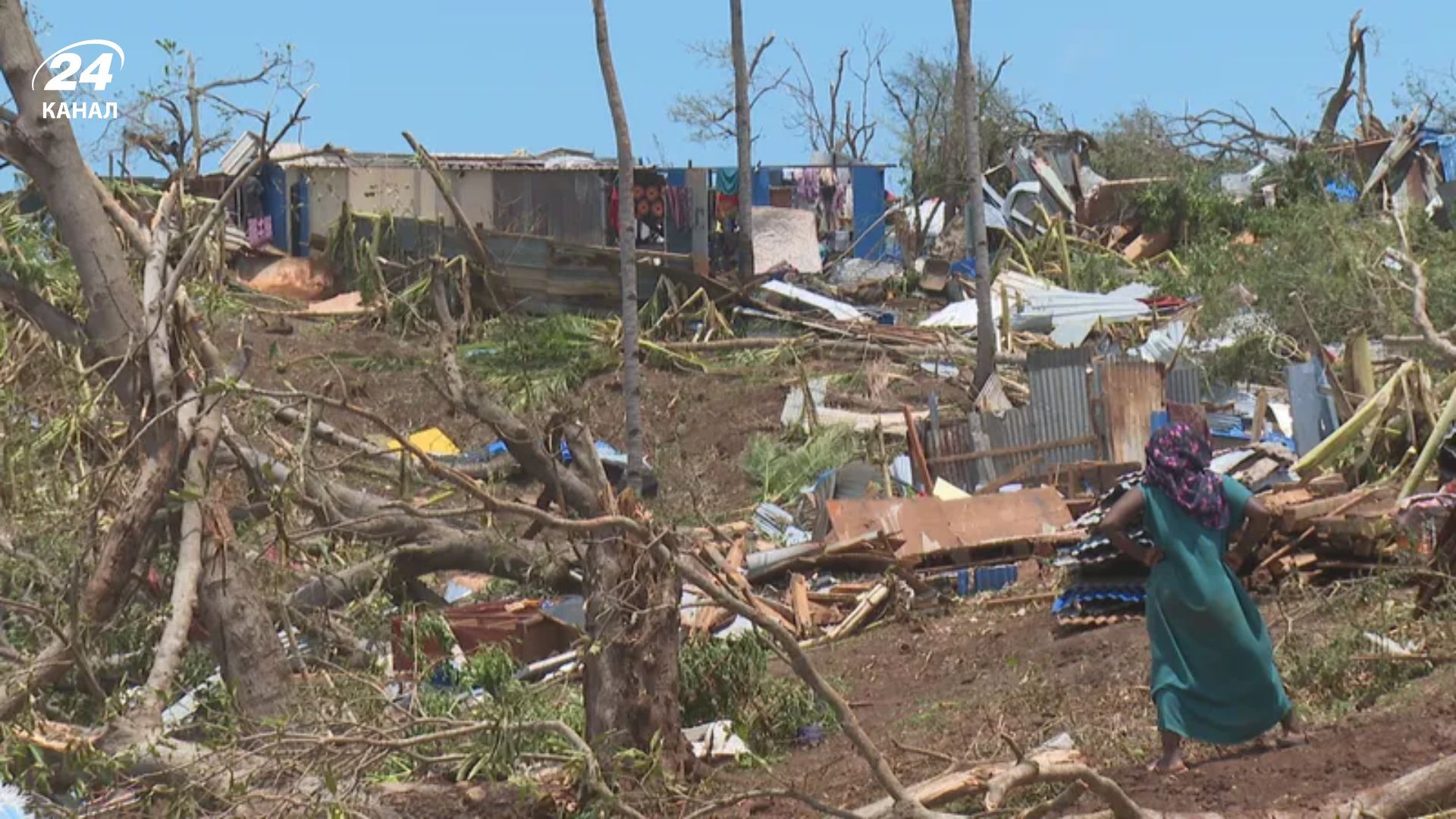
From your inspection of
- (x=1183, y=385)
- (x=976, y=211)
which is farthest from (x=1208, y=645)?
(x=976, y=211)

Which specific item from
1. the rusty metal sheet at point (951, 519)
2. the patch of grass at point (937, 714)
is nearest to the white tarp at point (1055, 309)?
the rusty metal sheet at point (951, 519)

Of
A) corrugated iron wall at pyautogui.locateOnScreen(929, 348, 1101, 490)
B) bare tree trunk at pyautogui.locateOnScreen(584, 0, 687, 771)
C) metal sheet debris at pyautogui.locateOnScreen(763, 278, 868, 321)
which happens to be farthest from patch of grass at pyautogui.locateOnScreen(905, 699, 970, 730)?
metal sheet debris at pyautogui.locateOnScreen(763, 278, 868, 321)

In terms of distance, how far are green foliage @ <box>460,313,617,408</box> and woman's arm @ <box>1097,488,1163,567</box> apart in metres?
11.6

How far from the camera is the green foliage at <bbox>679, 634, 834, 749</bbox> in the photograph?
27.6 ft

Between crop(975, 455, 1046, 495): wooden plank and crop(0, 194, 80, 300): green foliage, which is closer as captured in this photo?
crop(0, 194, 80, 300): green foliage

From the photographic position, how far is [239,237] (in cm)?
2375

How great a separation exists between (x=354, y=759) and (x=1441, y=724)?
3746 mm

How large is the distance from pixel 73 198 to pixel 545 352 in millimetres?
11920

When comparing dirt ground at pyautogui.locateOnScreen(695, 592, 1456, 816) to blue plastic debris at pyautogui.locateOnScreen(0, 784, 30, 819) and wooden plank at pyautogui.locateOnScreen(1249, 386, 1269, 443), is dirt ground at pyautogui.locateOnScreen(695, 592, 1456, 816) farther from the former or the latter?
wooden plank at pyautogui.locateOnScreen(1249, 386, 1269, 443)

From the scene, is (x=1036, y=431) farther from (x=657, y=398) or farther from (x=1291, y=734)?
(x=1291, y=734)

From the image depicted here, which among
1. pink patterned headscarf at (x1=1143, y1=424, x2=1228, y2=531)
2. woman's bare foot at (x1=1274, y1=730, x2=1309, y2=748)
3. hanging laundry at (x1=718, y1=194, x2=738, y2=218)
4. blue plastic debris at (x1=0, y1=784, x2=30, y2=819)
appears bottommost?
Answer: woman's bare foot at (x1=1274, y1=730, x2=1309, y2=748)

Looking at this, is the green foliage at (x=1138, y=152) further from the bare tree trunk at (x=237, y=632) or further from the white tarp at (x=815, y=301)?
the bare tree trunk at (x=237, y=632)

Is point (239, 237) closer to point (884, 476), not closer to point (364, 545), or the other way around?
point (884, 476)

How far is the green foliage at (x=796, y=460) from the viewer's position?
1518 cm
